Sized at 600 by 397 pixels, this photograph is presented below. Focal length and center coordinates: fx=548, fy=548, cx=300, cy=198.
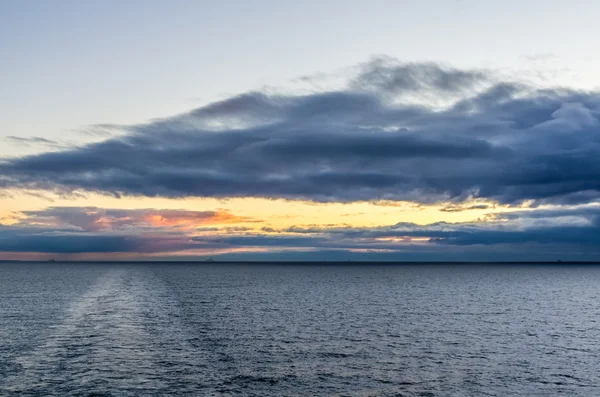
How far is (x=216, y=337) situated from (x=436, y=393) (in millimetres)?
36022

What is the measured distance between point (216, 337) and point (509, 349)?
121 feet

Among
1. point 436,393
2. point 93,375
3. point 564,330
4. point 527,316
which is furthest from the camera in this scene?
point 527,316

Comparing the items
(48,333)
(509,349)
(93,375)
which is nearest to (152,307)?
(48,333)

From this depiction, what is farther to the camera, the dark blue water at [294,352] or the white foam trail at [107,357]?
the dark blue water at [294,352]

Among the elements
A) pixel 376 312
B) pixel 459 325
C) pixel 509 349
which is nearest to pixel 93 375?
pixel 509 349

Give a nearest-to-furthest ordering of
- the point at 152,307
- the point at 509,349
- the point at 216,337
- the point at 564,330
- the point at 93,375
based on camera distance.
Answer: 1. the point at 93,375
2. the point at 509,349
3. the point at 216,337
4. the point at 564,330
5. the point at 152,307

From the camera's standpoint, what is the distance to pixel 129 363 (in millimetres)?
54938

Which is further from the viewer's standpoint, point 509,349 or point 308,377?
point 509,349

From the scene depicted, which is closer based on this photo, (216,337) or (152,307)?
(216,337)

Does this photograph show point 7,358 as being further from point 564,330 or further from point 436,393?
point 564,330

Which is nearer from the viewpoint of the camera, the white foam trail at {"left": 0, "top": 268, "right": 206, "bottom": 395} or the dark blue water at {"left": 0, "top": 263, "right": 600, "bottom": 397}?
the white foam trail at {"left": 0, "top": 268, "right": 206, "bottom": 395}

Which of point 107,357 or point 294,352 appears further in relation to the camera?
point 294,352

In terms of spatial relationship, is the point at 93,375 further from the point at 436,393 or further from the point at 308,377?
the point at 436,393

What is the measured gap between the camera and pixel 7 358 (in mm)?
56281
